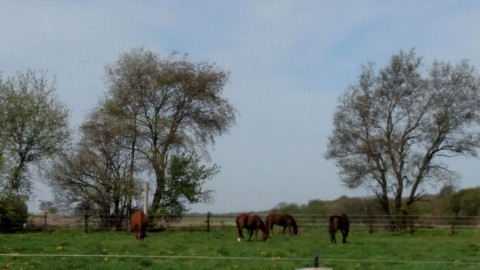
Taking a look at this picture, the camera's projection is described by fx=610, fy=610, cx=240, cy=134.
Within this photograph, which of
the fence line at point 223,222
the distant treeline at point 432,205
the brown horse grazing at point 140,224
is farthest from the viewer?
the distant treeline at point 432,205

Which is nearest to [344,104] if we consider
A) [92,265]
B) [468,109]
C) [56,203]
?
[468,109]

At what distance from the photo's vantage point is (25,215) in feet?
108

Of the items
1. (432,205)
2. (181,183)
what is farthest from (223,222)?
(432,205)

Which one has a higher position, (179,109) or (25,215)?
(179,109)

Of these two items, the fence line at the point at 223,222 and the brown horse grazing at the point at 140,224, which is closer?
the brown horse grazing at the point at 140,224

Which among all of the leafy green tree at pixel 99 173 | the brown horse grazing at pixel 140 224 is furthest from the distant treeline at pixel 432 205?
the brown horse grazing at pixel 140 224

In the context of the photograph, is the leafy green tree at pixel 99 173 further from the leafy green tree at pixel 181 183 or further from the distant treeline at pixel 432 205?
the distant treeline at pixel 432 205

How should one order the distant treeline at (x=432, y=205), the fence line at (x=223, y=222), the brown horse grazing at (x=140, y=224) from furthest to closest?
the distant treeline at (x=432, y=205), the fence line at (x=223, y=222), the brown horse grazing at (x=140, y=224)

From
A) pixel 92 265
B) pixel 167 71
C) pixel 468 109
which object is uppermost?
pixel 167 71

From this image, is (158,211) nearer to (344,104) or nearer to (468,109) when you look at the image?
(344,104)

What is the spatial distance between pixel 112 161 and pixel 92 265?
22.2 metres

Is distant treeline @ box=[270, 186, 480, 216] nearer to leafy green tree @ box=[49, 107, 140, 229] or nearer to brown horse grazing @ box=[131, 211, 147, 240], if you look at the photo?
leafy green tree @ box=[49, 107, 140, 229]

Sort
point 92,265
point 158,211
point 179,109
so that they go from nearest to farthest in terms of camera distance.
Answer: point 92,265 → point 158,211 → point 179,109

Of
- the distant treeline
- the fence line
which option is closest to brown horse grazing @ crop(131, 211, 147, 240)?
the fence line
